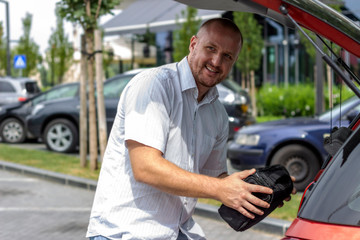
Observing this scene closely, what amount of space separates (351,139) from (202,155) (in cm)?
88

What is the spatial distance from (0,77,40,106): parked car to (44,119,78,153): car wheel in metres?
4.85

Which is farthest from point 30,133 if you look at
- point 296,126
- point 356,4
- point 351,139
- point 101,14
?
point 356,4

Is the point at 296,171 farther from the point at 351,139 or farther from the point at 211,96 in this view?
the point at 351,139

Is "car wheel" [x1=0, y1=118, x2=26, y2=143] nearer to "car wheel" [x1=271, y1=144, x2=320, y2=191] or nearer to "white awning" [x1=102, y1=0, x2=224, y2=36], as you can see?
"car wheel" [x1=271, y1=144, x2=320, y2=191]

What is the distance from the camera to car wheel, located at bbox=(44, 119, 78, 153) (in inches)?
475

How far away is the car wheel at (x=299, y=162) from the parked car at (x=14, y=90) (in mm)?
10270

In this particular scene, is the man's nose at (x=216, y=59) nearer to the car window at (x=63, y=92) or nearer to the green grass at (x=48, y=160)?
the green grass at (x=48, y=160)

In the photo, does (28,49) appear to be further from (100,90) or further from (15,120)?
(100,90)

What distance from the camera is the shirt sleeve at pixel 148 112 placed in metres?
2.08

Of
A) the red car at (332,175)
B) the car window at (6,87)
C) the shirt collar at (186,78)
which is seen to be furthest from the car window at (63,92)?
the red car at (332,175)

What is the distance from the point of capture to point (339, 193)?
1684mm

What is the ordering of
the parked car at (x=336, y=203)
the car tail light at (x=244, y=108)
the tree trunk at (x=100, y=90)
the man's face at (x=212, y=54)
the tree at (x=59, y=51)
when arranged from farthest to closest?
the tree at (x=59, y=51)
the car tail light at (x=244, y=108)
the tree trunk at (x=100, y=90)
the man's face at (x=212, y=54)
the parked car at (x=336, y=203)

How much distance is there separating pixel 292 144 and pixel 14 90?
10858 mm

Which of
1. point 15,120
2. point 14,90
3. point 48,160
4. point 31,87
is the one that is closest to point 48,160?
point 48,160
